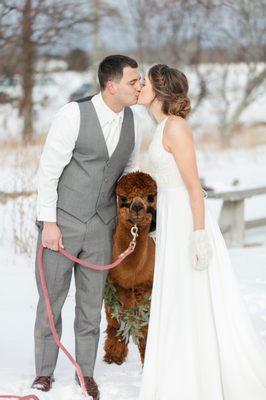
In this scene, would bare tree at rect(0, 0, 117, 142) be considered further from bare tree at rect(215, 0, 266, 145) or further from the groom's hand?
the groom's hand

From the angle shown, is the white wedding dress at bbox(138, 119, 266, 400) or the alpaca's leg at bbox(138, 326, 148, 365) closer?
the white wedding dress at bbox(138, 119, 266, 400)

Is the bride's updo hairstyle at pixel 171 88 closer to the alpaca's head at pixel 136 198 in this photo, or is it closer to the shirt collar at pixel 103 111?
the shirt collar at pixel 103 111

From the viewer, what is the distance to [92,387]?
13.5ft

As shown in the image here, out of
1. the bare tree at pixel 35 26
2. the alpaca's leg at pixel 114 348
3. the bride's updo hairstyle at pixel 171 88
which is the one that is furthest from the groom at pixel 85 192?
the bare tree at pixel 35 26

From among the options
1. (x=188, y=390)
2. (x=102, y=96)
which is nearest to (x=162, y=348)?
(x=188, y=390)

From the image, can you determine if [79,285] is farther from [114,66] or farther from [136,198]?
[114,66]

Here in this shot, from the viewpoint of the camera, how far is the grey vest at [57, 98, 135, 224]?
387cm

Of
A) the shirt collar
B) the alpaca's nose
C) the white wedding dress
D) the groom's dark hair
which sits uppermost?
the groom's dark hair

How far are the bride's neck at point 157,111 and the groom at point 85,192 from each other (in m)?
0.10

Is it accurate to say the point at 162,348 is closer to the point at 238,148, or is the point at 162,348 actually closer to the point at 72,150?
the point at 72,150

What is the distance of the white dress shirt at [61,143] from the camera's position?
12.6 feet

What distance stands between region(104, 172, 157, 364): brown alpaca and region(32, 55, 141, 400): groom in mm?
94

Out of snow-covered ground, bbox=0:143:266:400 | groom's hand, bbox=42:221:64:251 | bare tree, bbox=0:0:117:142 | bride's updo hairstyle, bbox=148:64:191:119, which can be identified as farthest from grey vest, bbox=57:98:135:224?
bare tree, bbox=0:0:117:142

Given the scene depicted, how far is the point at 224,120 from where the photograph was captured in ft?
62.5
